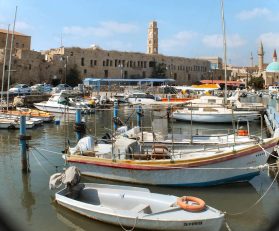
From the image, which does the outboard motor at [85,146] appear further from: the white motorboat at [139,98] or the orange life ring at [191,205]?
the white motorboat at [139,98]

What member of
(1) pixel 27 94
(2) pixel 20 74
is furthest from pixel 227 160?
(2) pixel 20 74

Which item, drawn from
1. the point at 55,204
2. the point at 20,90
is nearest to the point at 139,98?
the point at 20,90

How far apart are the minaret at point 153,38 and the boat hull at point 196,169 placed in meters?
78.9

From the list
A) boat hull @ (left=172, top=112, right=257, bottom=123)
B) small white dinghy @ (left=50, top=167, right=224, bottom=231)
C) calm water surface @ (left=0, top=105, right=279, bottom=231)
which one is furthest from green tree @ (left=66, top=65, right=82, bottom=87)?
small white dinghy @ (left=50, top=167, right=224, bottom=231)

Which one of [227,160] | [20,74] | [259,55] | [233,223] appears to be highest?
[259,55]

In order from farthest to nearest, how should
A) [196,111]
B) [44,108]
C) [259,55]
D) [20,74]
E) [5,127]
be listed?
[259,55] → [20,74] → [44,108] → [196,111] → [5,127]

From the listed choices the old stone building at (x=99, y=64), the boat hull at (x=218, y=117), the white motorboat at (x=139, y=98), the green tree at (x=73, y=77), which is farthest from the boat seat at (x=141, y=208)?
the green tree at (x=73, y=77)

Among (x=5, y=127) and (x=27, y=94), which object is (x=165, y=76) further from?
(x=5, y=127)

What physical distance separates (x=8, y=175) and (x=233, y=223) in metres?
8.11

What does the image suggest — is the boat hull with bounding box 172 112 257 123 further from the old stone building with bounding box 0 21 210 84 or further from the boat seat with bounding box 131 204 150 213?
the old stone building with bounding box 0 21 210 84

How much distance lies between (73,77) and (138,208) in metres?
56.0

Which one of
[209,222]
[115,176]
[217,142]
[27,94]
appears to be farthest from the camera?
[27,94]

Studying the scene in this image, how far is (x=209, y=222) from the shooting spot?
7770 mm

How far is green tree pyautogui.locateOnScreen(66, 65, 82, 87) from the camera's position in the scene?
62019 millimetres
